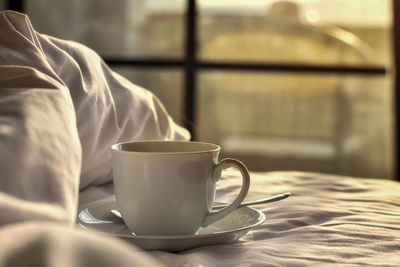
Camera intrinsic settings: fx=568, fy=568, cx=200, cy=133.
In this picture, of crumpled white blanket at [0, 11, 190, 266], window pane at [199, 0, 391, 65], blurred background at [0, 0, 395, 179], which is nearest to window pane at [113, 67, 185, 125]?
blurred background at [0, 0, 395, 179]

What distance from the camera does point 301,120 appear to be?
2.59 metres

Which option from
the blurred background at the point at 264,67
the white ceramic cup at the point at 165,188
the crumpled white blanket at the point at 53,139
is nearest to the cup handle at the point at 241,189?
the white ceramic cup at the point at 165,188

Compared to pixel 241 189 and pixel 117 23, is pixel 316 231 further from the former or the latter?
pixel 117 23

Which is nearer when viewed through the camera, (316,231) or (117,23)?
(316,231)

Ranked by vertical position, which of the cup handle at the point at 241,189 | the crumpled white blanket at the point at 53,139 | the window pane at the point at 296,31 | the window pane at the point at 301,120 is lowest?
Answer: the window pane at the point at 301,120

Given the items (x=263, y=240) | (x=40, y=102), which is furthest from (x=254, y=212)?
(x=40, y=102)

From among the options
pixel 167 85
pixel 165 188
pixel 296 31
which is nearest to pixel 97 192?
pixel 165 188

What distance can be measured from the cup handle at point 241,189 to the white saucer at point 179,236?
0.02m

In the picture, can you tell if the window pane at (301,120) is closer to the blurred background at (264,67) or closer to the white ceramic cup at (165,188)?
the blurred background at (264,67)

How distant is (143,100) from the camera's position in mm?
850

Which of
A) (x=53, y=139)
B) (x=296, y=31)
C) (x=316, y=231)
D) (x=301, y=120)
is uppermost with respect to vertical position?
(x=296, y=31)

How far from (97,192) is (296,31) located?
1952 millimetres

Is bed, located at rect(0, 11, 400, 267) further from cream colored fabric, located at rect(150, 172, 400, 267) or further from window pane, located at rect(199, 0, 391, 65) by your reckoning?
window pane, located at rect(199, 0, 391, 65)

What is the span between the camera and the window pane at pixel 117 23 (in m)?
2.54
